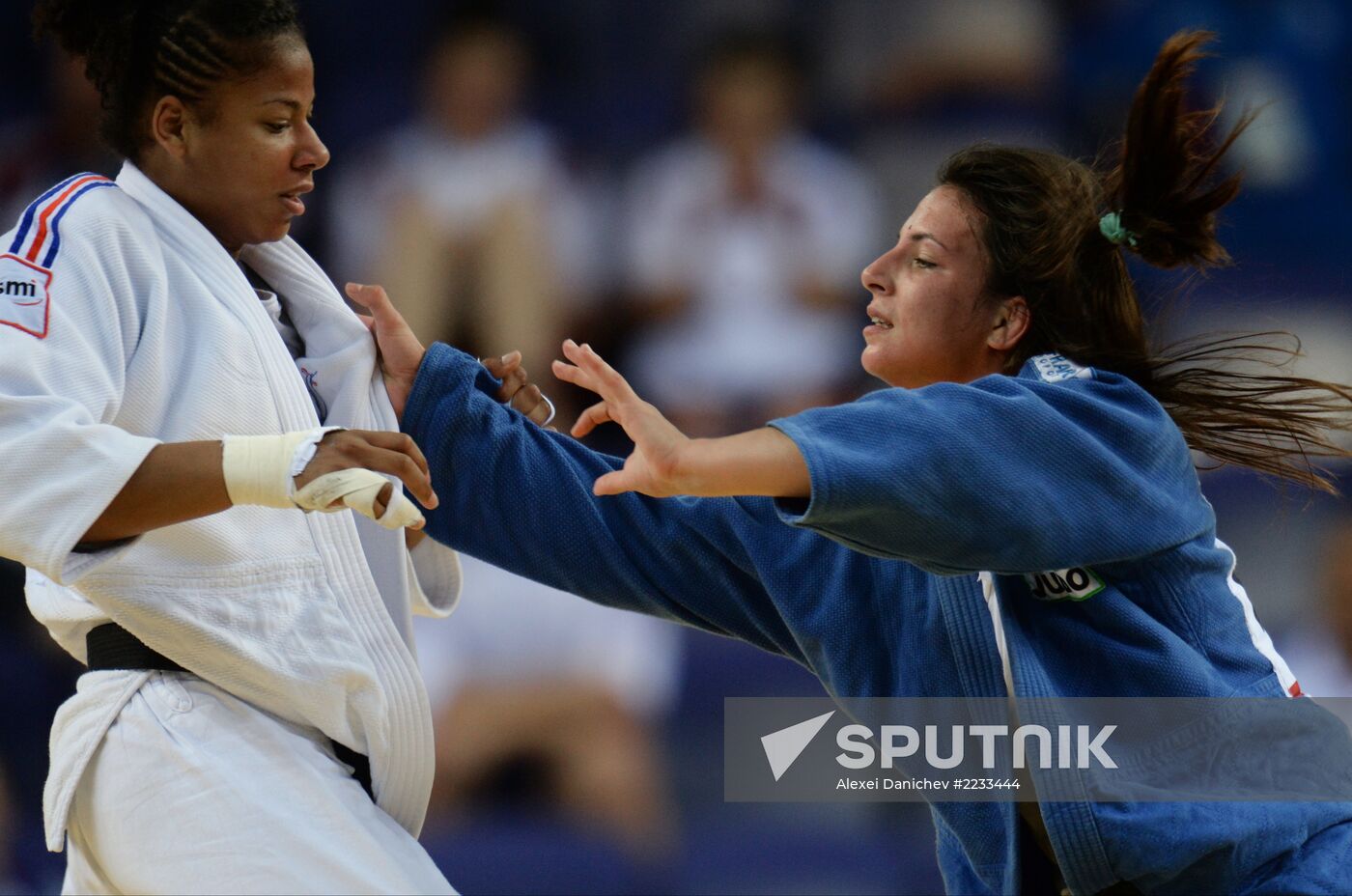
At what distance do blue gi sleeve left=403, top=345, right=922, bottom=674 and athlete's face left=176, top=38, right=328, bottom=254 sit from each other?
19.3 inches

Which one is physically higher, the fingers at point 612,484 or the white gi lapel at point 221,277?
the white gi lapel at point 221,277

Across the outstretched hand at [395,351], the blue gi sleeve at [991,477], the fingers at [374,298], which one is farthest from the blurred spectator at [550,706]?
the blue gi sleeve at [991,477]

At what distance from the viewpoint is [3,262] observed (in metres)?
2.00

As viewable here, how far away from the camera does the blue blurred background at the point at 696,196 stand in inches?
188

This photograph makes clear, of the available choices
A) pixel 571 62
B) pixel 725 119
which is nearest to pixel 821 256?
pixel 725 119

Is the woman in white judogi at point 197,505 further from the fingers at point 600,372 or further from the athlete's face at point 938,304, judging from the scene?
the athlete's face at point 938,304

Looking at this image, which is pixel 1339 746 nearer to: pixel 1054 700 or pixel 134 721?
pixel 1054 700

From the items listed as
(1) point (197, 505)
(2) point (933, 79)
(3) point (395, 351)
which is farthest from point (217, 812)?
(2) point (933, 79)

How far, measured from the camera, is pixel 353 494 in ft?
6.13

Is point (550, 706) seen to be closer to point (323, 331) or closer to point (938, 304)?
point (938, 304)

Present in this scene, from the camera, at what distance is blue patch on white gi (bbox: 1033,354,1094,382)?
2.52 m

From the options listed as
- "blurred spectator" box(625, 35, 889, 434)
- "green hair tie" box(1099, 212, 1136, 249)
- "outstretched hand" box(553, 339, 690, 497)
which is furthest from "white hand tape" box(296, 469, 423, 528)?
"blurred spectator" box(625, 35, 889, 434)

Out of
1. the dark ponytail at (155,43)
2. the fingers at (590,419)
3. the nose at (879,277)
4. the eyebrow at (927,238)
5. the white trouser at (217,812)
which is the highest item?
the dark ponytail at (155,43)

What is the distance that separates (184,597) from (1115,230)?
173 centimetres
